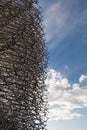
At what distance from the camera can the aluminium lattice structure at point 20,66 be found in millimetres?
10344

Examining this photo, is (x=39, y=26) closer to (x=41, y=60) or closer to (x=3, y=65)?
(x=41, y=60)

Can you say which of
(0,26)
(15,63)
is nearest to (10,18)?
(0,26)

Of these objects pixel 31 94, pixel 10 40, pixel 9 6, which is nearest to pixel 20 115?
pixel 31 94

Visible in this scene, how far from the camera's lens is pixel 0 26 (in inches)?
408

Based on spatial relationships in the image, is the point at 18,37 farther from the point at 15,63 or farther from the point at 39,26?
the point at 39,26

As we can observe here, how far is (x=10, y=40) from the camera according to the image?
34.4 ft

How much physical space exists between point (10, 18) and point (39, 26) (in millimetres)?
1852

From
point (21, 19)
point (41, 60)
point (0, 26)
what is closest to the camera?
point (0, 26)

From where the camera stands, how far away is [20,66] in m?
10.8

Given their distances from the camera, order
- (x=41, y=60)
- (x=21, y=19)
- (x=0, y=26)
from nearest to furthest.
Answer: (x=0, y=26) → (x=21, y=19) → (x=41, y=60)

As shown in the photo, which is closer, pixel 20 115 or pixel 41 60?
pixel 20 115

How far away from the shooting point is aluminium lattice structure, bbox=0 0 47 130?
33.9 ft

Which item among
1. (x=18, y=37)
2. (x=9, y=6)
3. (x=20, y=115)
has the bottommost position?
(x=20, y=115)

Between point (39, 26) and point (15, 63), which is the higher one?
point (39, 26)
